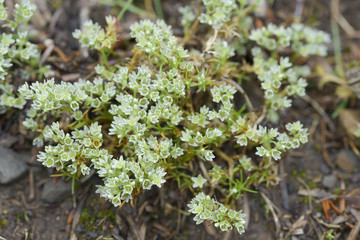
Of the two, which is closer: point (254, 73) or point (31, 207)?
point (31, 207)

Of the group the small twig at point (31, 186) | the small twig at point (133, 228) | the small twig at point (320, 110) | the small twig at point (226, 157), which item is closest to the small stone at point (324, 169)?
the small twig at point (320, 110)

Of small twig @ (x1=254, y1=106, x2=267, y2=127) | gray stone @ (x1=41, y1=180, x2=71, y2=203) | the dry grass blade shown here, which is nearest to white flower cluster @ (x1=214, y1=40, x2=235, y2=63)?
small twig @ (x1=254, y1=106, x2=267, y2=127)

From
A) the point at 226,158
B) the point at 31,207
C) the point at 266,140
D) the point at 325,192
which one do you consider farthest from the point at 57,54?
the point at 325,192

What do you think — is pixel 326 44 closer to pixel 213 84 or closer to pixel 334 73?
pixel 334 73

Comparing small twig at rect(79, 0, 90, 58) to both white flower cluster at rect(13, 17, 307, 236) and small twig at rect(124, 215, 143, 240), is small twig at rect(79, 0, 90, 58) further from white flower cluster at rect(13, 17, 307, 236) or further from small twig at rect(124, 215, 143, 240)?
small twig at rect(124, 215, 143, 240)

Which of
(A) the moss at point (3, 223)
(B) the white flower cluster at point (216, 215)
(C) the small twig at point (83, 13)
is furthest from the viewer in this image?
(C) the small twig at point (83, 13)

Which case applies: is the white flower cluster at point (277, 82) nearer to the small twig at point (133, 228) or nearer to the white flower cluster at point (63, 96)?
the white flower cluster at point (63, 96)
